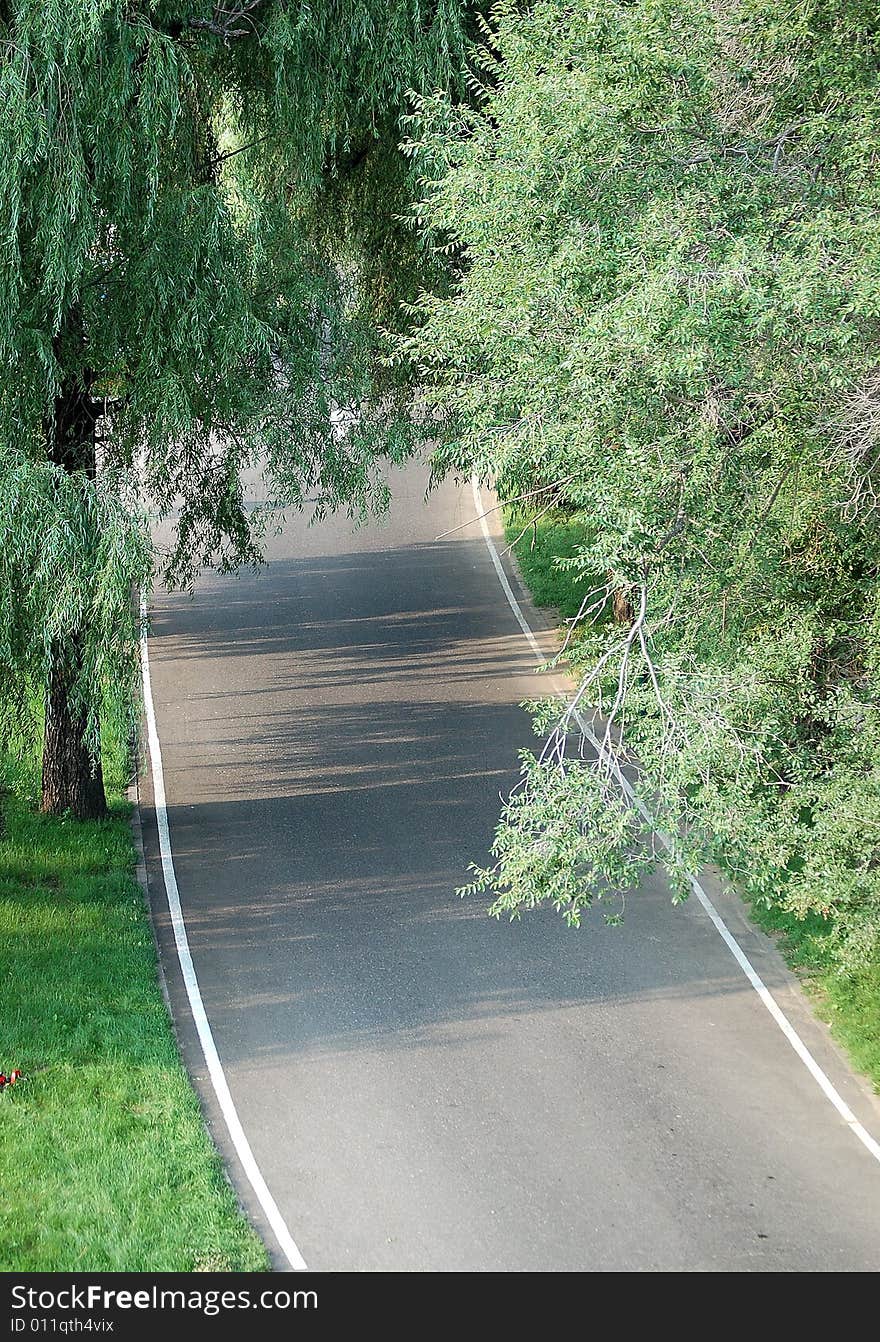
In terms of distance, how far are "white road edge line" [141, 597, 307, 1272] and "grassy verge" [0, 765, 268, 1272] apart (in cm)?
25

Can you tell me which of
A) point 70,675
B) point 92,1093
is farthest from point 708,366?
point 92,1093

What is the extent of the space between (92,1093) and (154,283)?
729 cm

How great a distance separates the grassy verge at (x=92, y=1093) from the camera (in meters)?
8.88

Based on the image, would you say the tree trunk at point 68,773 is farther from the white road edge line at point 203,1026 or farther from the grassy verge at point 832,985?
the grassy verge at point 832,985

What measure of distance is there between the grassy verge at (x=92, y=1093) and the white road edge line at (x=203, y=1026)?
0.82ft

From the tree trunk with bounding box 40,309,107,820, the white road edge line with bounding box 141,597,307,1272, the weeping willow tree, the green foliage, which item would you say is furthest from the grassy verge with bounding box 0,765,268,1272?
the green foliage

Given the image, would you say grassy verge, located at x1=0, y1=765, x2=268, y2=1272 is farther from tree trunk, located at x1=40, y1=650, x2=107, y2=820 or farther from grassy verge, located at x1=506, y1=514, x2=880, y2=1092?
grassy verge, located at x1=506, y1=514, x2=880, y2=1092

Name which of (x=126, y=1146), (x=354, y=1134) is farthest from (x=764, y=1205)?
(x=126, y=1146)

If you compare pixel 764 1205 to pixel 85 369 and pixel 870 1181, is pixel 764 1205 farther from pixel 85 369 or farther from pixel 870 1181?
pixel 85 369

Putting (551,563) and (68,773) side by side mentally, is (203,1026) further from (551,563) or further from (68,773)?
(551,563)
